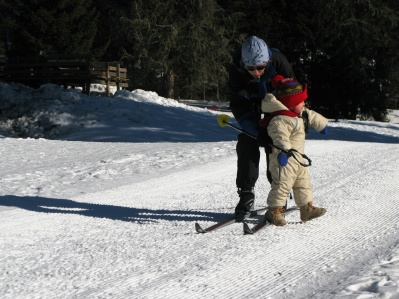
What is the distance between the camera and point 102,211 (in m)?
6.52

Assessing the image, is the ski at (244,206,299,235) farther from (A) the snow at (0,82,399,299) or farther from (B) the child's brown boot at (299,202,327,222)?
(B) the child's brown boot at (299,202,327,222)

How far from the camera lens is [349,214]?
6.10 meters

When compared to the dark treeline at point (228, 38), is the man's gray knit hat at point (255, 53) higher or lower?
lower

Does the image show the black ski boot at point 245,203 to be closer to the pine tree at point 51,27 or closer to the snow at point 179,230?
the snow at point 179,230

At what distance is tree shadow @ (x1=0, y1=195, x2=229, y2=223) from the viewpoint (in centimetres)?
609

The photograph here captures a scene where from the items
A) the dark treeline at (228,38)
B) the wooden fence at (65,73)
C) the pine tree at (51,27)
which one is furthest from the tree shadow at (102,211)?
the pine tree at (51,27)

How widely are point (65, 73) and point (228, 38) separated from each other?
43.0ft

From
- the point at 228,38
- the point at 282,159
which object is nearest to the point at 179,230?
the point at 282,159

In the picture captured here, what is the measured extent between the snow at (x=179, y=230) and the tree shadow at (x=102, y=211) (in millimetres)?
12

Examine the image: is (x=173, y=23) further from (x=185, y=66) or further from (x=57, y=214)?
(x=57, y=214)

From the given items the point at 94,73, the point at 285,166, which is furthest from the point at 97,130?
the point at 285,166

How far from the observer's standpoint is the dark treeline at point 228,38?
3500 centimetres

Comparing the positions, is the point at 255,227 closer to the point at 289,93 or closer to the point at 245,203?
the point at 245,203

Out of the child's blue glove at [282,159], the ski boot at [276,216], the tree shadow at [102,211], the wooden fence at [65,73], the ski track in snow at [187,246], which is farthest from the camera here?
the wooden fence at [65,73]
